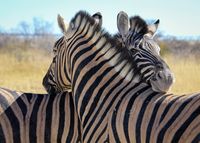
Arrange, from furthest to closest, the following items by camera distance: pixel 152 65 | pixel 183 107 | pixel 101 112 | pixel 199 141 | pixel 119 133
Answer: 1. pixel 152 65
2. pixel 101 112
3. pixel 119 133
4. pixel 183 107
5. pixel 199 141

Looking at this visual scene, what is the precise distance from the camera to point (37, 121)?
13.3 feet

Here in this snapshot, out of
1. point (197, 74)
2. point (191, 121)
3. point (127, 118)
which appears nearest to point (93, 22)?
point (127, 118)

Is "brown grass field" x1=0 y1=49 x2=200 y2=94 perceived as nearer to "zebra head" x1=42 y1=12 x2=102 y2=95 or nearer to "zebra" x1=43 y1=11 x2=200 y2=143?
"zebra head" x1=42 y1=12 x2=102 y2=95

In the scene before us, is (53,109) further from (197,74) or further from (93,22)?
(197,74)

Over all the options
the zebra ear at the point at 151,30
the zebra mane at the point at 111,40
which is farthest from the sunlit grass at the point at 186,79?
the zebra mane at the point at 111,40

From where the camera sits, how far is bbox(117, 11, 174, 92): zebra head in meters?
4.32

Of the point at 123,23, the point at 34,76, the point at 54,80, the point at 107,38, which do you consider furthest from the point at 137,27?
the point at 34,76

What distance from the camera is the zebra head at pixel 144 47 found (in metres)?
4.32

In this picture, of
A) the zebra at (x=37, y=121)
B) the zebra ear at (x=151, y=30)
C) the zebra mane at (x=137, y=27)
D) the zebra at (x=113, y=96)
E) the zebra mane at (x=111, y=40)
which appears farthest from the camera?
the zebra ear at (x=151, y=30)

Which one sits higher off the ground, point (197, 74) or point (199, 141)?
point (199, 141)

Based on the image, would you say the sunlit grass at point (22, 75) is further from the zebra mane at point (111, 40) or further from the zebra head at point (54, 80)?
the zebra mane at point (111, 40)

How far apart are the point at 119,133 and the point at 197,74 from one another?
1128cm

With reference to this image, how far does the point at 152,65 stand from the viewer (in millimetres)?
4652

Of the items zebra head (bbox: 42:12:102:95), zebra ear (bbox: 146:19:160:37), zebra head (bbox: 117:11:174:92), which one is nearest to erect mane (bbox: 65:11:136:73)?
zebra head (bbox: 42:12:102:95)
